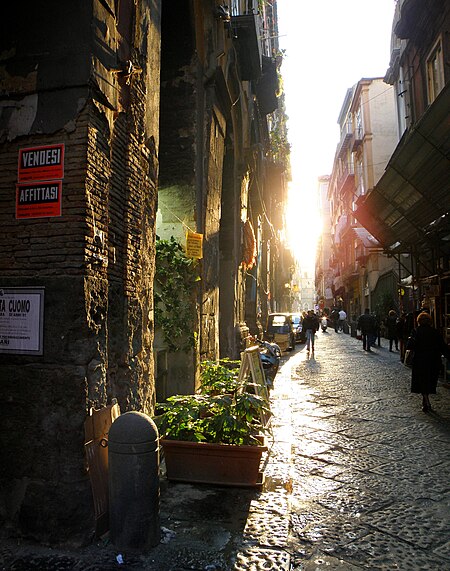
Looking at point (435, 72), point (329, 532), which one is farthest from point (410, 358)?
point (435, 72)

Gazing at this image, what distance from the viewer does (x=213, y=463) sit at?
13.6 feet

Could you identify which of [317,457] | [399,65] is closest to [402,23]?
[399,65]

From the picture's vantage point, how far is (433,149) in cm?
855

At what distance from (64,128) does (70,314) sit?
136 cm

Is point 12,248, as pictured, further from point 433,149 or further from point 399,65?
point 399,65

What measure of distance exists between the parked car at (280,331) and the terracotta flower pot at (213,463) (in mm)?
13813

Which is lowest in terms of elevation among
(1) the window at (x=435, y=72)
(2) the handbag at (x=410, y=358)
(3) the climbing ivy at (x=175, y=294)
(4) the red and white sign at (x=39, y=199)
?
(2) the handbag at (x=410, y=358)

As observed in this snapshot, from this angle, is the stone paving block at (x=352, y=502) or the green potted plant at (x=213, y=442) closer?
the stone paving block at (x=352, y=502)

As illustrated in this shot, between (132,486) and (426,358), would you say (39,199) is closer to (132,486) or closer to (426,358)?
(132,486)

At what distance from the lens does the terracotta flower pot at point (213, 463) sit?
405 cm

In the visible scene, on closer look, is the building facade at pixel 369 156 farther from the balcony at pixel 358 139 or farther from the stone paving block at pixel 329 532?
the stone paving block at pixel 329 532

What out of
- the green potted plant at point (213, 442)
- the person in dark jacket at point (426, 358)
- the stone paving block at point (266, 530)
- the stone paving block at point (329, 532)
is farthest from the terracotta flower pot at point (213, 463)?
the person in dark jacket at point (426, 358)

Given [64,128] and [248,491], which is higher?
[64,128]

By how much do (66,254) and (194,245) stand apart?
386 centimetres
